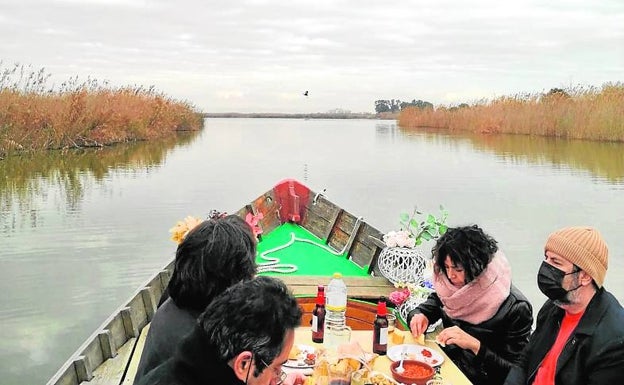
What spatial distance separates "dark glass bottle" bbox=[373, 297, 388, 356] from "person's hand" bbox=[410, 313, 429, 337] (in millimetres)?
273

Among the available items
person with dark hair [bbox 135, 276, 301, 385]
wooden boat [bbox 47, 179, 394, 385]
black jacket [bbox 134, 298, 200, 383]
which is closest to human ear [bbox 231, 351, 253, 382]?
person with dark hair [bbox 135, 276, 301, 385]

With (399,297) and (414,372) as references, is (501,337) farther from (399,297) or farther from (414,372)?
(414,372)

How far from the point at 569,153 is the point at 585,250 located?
18751 millimetres

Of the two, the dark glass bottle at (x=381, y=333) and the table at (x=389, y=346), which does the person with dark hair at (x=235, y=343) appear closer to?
the table at (x=389, y=346)

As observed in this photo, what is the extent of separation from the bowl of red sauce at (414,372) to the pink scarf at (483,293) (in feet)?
1.84

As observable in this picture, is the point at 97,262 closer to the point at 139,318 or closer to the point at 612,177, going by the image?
the point at 139,318

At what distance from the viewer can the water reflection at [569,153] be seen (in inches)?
624

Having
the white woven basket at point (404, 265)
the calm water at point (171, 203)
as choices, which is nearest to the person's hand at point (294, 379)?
the white woven basket at point (404, 265)

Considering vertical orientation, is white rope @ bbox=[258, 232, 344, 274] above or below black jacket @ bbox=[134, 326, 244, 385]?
below

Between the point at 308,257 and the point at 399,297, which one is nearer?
the point at 399,297

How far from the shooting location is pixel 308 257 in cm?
508

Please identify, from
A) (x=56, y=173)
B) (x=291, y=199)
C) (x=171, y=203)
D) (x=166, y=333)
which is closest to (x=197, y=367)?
(x=166, y=333)

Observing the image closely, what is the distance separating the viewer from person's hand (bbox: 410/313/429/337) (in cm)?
262

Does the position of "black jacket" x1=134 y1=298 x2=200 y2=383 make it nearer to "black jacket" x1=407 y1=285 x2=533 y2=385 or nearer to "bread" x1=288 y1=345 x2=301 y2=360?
"bread" x1=288 y1=345 x2=301 y2=360
